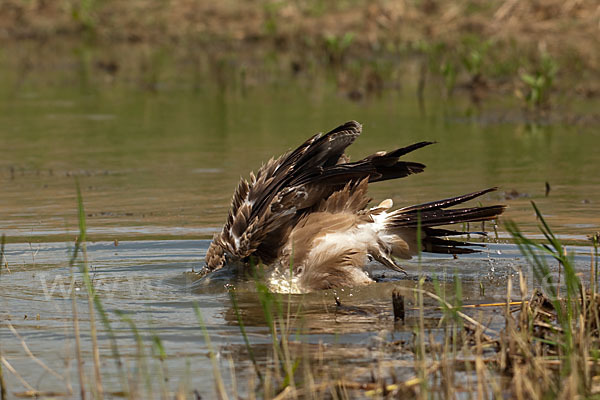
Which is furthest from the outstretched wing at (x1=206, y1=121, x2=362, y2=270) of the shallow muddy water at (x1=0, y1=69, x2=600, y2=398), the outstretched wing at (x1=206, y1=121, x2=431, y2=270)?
the shallow muddy water at (x1=0, y1=69, x2=600, y2=398)

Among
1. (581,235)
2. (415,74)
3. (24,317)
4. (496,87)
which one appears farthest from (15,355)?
(415,74)

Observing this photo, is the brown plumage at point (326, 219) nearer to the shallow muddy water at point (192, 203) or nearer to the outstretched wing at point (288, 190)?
the outstretched wing at point (288, 190)

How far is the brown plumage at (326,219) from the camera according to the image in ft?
18.2

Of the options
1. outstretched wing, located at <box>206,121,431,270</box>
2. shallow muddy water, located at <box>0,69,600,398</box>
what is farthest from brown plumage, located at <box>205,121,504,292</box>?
shallow muddy water, located at <box>0,69,600,398</box>

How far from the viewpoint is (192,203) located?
26.2 ft

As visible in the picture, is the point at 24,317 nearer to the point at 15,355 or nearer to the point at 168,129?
the point at 15,355

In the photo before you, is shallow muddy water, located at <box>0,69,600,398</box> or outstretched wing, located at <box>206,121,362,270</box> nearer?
shallow muddy water, located at <box>0,69,600,398</box>

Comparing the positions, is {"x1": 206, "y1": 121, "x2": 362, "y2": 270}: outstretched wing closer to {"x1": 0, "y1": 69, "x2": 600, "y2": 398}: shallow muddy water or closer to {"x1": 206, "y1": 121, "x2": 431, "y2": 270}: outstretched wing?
{"x1": 206, "y1": 121, "x2": 431, "y2": 270}: outstretched wing

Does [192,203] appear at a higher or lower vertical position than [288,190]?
higher

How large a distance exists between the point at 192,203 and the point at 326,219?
248 centimetres

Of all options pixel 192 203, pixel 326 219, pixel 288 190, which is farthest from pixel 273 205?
pixel 192 203

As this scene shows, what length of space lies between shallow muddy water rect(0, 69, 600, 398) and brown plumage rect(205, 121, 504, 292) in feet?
0.57

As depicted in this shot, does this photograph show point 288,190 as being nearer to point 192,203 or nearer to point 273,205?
point 273,205

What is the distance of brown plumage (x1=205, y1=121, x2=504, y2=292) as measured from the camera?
5.55 metres
